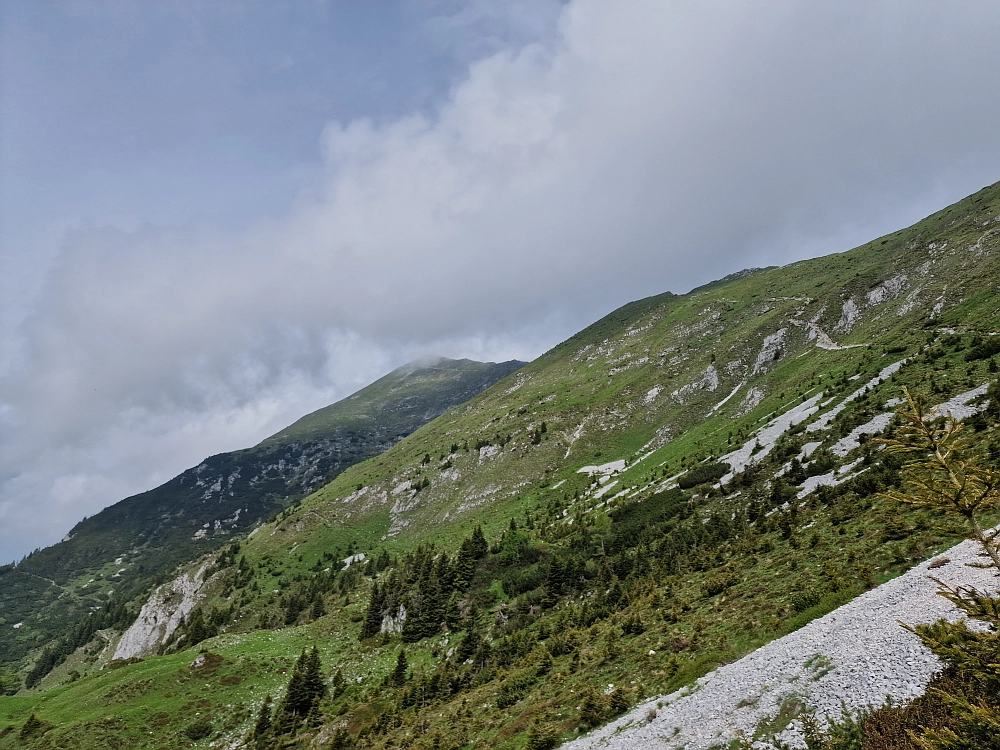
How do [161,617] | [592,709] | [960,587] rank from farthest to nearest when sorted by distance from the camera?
[161,617] < [592,709] < [960,587]

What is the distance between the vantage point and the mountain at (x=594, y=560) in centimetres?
2497

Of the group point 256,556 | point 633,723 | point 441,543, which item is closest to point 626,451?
point 441,543

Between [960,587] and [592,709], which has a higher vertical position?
[960,587]

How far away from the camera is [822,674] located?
15227mm

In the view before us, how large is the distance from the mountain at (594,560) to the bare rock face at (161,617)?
668mm

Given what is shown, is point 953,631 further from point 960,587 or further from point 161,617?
point 161,617

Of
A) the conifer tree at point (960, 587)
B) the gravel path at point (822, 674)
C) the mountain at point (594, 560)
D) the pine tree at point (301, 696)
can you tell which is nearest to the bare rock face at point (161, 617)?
the mountain at point (594, 560)

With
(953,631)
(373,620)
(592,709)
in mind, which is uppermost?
(953,631)

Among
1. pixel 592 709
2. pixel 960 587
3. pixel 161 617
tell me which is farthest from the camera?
pixel 161 617

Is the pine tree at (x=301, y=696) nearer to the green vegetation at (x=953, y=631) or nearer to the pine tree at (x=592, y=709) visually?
the pine tree at (x=592, y=709)

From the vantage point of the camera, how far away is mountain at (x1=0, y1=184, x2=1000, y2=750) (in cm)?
2497

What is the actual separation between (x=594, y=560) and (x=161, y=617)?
121m

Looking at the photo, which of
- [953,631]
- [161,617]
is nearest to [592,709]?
[953,631]

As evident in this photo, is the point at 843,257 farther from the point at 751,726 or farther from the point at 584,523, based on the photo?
the point at 751,726
